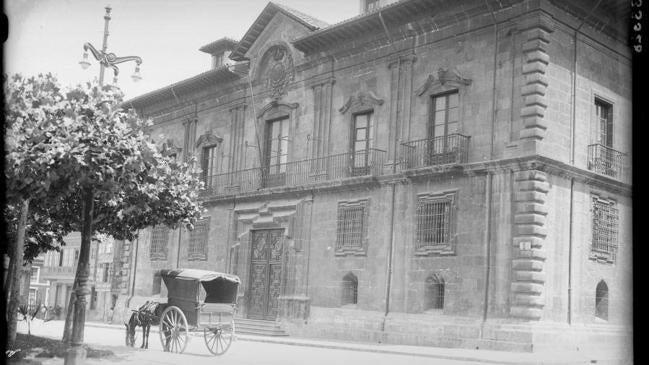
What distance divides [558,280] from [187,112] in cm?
2029

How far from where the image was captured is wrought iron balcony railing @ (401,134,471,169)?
2186cm

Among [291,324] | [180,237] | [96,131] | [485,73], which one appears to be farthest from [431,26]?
[180,237]

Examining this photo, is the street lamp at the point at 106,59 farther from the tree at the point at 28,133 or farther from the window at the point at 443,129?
the window at the point at 443,129

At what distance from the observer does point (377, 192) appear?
79.7 feet

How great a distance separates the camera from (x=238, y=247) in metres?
30.1

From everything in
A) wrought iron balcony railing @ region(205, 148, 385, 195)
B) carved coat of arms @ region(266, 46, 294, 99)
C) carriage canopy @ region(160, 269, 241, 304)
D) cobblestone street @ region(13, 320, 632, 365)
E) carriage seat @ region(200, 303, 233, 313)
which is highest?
carved coat of arms @ region(266, 46, 294, 99)

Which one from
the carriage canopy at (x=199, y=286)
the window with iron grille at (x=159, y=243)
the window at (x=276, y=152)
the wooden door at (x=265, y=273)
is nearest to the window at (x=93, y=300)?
the window with iron grille at (x=159, y=243)

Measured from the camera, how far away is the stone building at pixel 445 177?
2039 cm

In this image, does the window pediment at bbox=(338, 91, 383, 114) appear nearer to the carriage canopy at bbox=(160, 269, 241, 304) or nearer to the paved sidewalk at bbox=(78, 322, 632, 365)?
the paved sidewalk at bbox=(78, 322, 632, 365)

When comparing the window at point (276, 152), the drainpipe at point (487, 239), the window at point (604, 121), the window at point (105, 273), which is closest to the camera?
the drainpipe at point (487, 239)

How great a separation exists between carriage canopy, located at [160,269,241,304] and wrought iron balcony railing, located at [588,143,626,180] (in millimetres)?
10875

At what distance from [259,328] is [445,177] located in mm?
9024

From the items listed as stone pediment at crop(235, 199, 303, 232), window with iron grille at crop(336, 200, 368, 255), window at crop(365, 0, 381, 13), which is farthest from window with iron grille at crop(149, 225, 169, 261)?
window at crop(365, 0, 381, 13)

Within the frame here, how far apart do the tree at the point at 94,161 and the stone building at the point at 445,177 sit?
4.65 feet
